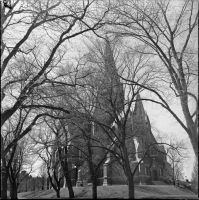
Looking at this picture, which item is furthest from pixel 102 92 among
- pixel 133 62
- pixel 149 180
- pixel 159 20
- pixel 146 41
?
pixel 149 180

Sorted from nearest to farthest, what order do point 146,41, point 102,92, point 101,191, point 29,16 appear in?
1. point 29,16
2. point 146,41
3. point 102,92
4. point 101,191

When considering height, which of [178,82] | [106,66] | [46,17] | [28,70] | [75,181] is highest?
[46,17]

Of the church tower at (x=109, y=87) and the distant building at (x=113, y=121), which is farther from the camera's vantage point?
the distant building at (x=113, y=121)

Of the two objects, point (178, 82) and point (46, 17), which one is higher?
point (46, 17)

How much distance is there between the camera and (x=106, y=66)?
1333cm

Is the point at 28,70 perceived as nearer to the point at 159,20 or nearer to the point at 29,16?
the point at 29,16

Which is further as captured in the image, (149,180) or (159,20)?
(149,180)

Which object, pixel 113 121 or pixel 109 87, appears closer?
pixel 109 87

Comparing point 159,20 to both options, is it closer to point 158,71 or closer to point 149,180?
point 158,71

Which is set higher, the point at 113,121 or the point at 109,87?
the point at 109,87

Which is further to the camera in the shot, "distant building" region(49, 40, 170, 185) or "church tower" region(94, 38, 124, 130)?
"distant building" region(49, 40, 170, 185)

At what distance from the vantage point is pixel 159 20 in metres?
10.2

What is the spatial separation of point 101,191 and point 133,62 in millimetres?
17283

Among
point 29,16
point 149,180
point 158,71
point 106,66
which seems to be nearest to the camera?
point 29,16
